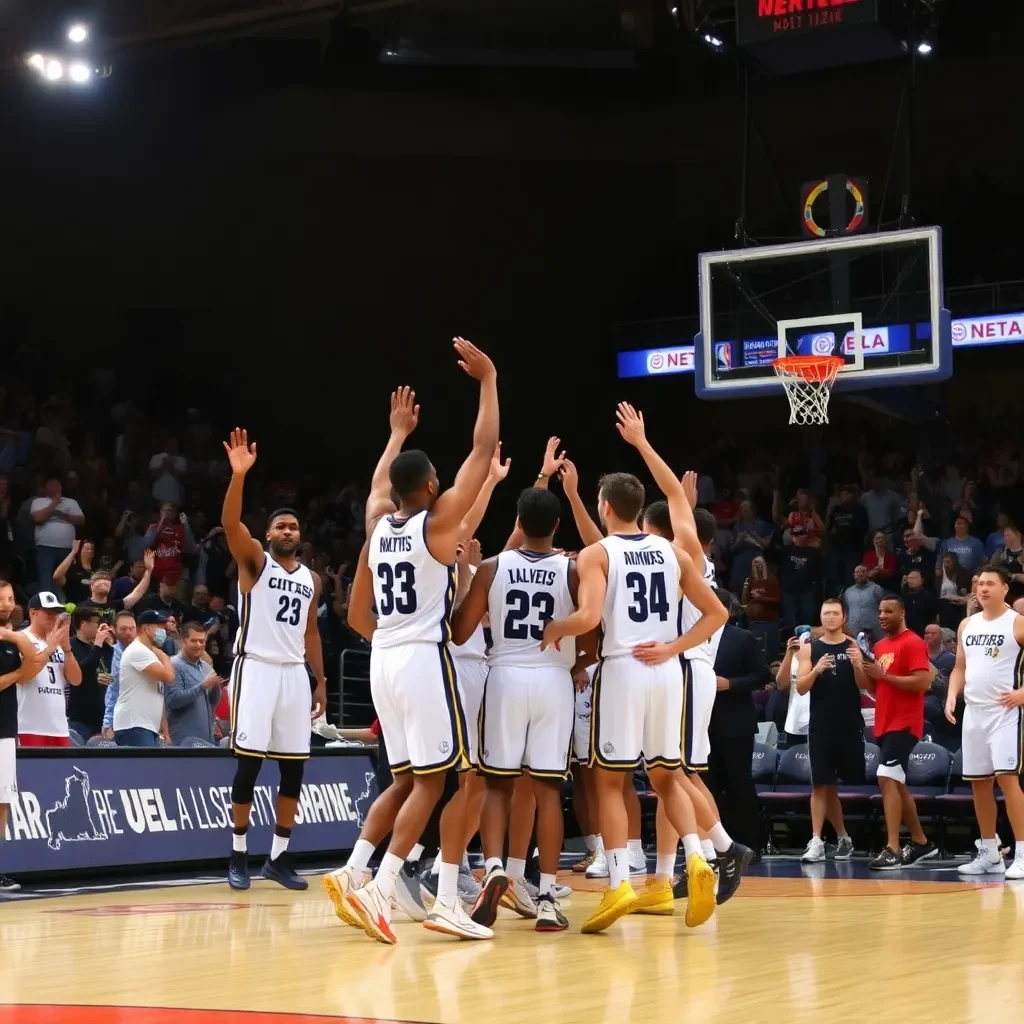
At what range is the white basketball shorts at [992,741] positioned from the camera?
11.0 meters

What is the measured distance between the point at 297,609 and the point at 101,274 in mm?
13495

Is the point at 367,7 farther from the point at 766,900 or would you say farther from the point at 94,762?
the point at 766,900

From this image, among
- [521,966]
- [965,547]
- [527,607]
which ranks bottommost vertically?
[521,966]

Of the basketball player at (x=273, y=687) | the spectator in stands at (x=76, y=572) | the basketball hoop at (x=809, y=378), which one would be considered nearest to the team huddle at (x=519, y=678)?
the basketball player at (x=273, y=687)

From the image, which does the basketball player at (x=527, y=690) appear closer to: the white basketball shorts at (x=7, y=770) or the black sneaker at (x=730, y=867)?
the black sneaker at (x=730, y=867)

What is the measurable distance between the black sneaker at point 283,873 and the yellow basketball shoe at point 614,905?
2.95 metres

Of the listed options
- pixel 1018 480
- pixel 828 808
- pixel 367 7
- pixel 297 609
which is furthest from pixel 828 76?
pixel 297 609

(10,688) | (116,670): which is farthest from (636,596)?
(116,670)

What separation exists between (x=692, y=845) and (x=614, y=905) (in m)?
0.52

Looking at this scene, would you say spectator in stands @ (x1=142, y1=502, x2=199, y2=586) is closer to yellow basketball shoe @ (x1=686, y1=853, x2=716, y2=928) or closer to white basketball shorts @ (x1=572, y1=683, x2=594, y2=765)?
white basketball shorts @ (x1=572, y1=683, x2=594, y2=765)

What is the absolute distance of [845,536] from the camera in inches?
801

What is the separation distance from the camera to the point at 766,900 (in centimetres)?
944

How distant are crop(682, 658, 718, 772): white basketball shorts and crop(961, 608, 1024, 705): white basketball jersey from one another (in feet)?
10.8

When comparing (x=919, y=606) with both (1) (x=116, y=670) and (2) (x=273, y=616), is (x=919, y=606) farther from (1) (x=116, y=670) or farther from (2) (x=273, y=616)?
(2) (x=273, y=616)
